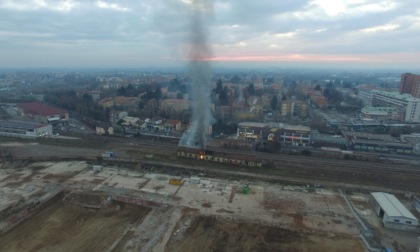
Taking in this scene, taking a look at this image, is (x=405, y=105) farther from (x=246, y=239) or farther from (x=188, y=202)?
(x=246, y=239)

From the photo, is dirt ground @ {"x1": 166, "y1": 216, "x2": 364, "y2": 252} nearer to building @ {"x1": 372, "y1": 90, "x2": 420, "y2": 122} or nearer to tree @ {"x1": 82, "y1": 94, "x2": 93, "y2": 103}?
building @ {"x1": 372, "y1": 90, "x2": 420, "y2": 122}

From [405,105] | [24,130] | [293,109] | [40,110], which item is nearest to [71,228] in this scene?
[24,130]

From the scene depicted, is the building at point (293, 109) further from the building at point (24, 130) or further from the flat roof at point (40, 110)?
the flat roof at point (40, 110)

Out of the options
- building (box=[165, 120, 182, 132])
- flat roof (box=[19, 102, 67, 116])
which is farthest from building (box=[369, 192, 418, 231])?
flat roof (box=[19, 102, 67, 116])

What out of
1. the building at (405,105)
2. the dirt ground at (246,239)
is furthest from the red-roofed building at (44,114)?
the building at (405,105)

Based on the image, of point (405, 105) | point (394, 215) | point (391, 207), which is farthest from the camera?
point (405, 105)
